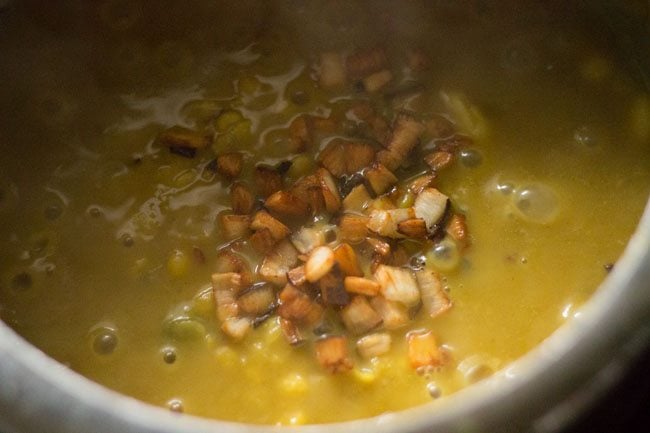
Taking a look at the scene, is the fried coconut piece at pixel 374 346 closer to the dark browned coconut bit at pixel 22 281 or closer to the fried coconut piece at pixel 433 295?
the fried coconut piece at pixel 433 295

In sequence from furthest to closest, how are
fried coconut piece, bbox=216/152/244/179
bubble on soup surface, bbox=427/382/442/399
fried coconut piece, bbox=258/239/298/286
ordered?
fried coconut piece, bbox=216/152/244/179 < fried coconut piece, bbox=258/239/298/286 < bubble on soup surface, bbox=427/382/442/399

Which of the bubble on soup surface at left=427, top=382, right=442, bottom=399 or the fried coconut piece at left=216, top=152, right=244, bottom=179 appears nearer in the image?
the bubble on soup surface at left=427, top=382, right=442, bottom=399

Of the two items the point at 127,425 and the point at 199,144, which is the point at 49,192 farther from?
the point at 127,425

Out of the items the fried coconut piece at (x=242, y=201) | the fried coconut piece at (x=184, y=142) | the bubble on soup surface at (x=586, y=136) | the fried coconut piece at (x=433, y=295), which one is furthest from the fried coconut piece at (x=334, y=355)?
the bubble on soup surface at (x=586, y=136)

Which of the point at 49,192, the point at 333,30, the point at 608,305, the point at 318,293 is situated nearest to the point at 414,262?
the point at 318,293

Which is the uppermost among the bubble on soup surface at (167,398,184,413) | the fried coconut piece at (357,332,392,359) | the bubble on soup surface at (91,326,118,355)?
the fried coconut piece at (357,332,392,359)

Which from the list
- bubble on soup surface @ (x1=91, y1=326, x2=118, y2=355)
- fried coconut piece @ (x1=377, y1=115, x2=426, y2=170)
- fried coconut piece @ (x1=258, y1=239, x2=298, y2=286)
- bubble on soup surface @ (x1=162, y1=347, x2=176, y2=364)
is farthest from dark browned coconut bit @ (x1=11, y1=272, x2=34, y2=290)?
fried coconut piece @ (x1=377, y1=115, x2=426, y2=170)

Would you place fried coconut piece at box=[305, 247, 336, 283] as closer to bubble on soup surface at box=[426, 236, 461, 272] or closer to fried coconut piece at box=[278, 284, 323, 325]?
fried coconut piece at box=[278, 284, 323, 325]
